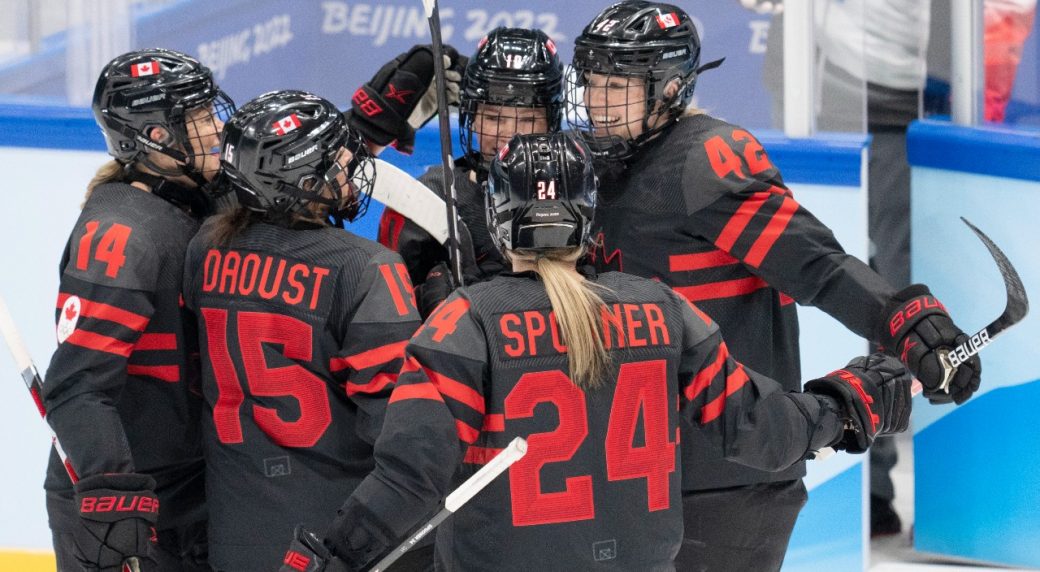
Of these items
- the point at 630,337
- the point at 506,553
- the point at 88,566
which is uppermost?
the point at 630,337

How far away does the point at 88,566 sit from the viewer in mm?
2494

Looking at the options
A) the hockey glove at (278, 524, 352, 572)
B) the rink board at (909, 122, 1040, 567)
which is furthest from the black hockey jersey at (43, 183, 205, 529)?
the rink board at (909, 122, 1040, 567)

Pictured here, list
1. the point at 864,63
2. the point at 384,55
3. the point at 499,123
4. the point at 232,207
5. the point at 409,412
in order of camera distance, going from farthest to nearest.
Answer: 1. the point at 384,55
2. the point at 864,63
3. the point at 499,123
4. the point at 232,207
5. the point at 409,412

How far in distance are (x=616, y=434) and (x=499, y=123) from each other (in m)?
0.89

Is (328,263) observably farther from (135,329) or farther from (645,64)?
(645,64)

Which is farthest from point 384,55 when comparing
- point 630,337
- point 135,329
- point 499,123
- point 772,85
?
point 630,337

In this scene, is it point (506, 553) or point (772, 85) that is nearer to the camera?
point (506, 553)

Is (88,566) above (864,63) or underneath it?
underneath

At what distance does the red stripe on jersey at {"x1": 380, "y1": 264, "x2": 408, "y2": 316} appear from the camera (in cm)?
242

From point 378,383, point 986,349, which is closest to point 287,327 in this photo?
point 378,383

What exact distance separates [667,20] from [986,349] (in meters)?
1.63

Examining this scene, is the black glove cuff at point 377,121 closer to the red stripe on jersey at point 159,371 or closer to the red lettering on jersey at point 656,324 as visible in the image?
the red stripe on jersey at point 159,371

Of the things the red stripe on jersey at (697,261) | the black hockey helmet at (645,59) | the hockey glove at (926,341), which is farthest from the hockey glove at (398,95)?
the hockey glove at (926,341)

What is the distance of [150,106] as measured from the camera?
8.82ft
